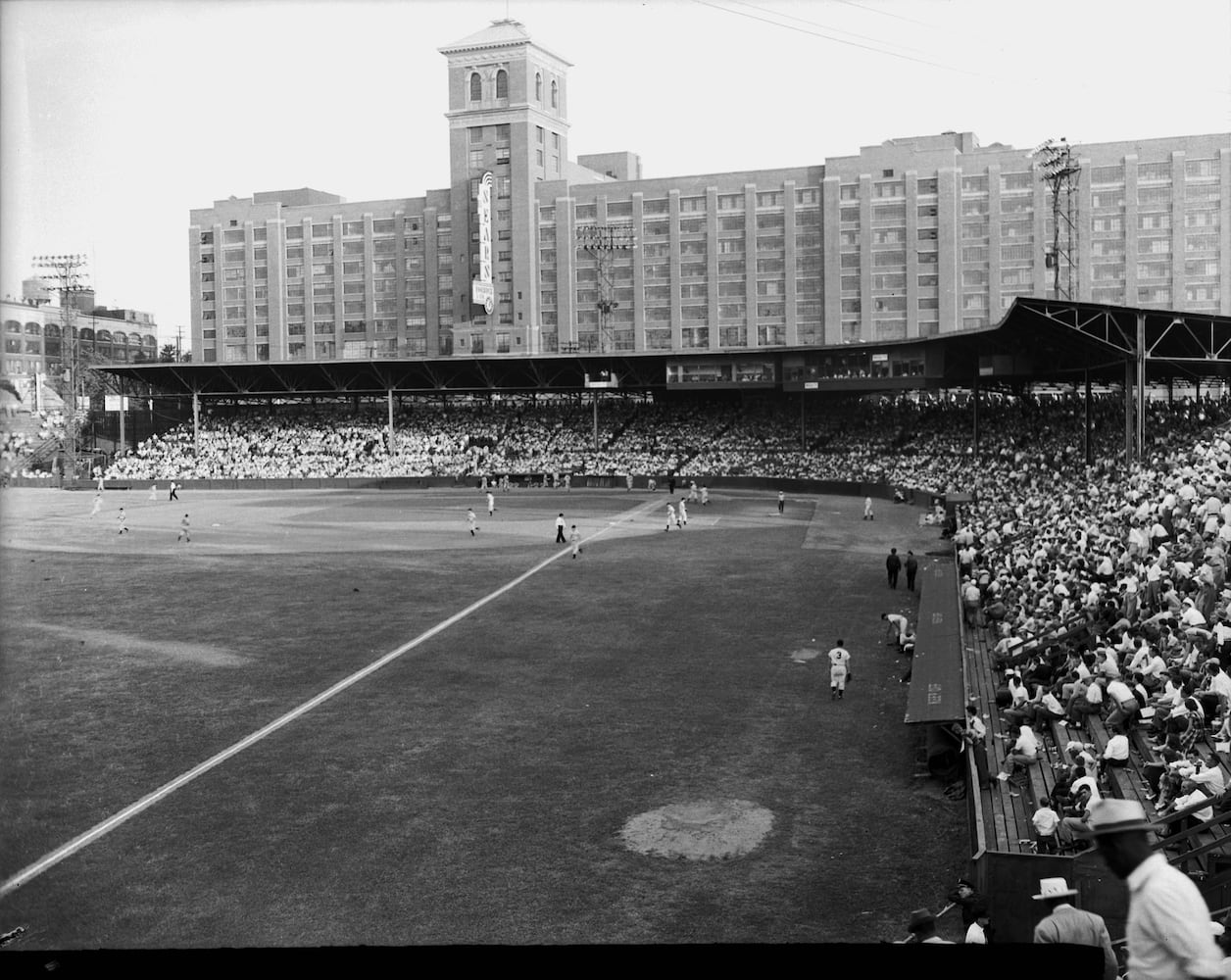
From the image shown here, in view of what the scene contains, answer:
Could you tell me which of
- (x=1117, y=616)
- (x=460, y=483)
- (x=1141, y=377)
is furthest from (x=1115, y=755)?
(x=460, y=483)

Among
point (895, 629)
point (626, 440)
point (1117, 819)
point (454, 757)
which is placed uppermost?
point (626, 440)

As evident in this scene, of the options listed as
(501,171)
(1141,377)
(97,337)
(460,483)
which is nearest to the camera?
(1141,377)

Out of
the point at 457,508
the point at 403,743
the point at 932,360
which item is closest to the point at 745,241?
the point at 932,360

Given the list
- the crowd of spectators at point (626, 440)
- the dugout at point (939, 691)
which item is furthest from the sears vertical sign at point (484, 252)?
the dugout at point (939, 691)

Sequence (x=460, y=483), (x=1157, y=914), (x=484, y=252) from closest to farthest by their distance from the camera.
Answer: (x=1157, y=914) → (x=460, y=483) → (x=484, y=252)

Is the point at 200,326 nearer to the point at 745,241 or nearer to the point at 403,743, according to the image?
the point at 745,241

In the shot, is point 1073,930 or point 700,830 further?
point 700,830

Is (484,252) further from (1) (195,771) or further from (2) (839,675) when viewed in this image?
(1) (195,771)

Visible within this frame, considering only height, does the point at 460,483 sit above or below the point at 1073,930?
below
